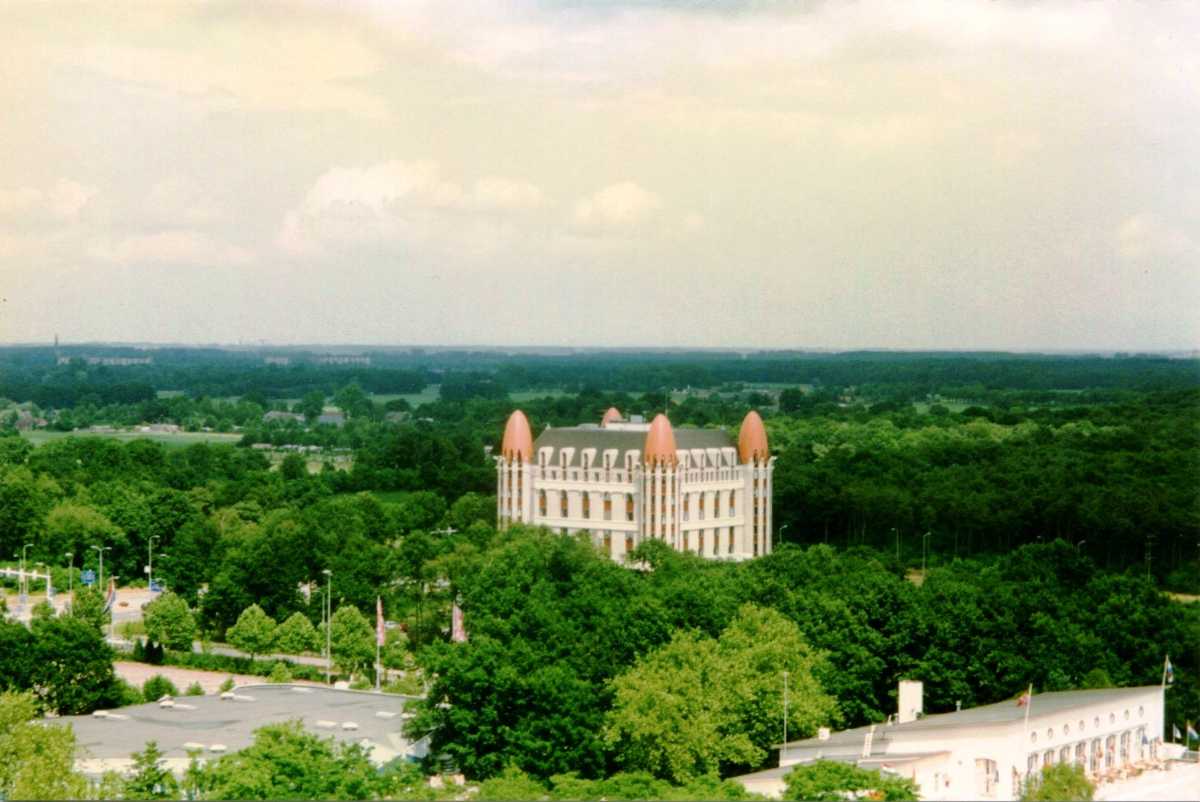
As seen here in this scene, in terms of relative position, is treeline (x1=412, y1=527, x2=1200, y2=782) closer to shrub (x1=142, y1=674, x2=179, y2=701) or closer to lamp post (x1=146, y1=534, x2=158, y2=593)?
shrub (x1=142, y1=674, x2=179, y2=701)

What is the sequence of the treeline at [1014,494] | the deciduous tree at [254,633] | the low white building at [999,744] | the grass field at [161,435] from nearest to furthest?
the low white building at [999,744] → the deciduous tree at [254,633] → the treeline at [1014,494] → the grass field at [161,435]

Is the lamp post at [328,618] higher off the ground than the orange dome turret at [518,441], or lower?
lower

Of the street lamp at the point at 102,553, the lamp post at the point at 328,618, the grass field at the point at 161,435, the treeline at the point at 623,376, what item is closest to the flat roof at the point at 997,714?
the lamp post at the point at 328,618

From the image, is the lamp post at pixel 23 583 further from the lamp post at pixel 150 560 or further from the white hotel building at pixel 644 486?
the white hotel building at pixel 644 486

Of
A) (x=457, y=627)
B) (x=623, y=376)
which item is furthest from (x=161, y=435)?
(x=457, y=627)

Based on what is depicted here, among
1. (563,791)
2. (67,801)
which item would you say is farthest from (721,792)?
(67,801)

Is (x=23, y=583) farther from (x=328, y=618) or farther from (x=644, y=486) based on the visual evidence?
(x=644, y=486)
